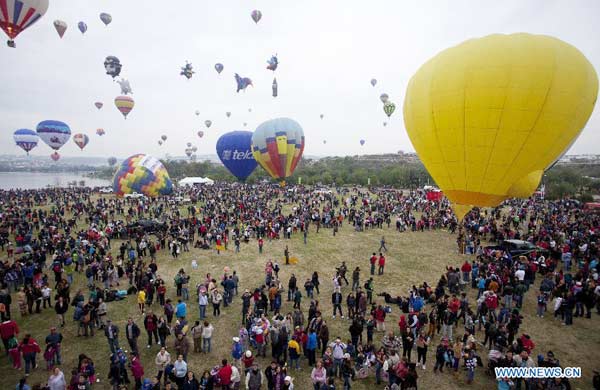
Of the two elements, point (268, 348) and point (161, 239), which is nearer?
point (268, 348)

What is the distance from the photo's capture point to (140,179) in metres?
28.6

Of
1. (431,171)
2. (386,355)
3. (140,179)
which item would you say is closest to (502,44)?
(431,171)

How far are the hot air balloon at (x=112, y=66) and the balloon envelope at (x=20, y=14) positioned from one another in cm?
1479

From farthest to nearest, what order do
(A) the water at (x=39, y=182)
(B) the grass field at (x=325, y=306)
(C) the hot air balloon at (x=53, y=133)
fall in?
(A) the water at (x=39, y=182), (C) the hot air balloon at (x=53, y=133), (B) the grass field at (x=325, y=306)

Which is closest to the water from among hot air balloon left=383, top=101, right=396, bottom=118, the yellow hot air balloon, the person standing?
hot air balloon left=383, top=101, right=396, bottom=118

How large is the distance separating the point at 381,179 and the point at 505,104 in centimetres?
5420

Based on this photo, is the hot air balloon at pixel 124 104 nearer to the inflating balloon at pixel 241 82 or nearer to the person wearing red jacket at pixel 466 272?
the inflating balloon at pixel 241 82

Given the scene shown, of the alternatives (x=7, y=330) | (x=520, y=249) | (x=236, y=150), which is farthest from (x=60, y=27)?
(x=520, y=249)

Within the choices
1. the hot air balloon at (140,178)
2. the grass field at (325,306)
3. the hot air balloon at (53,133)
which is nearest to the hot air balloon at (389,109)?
the grass field at (325,306)

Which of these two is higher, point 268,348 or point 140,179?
point 140,179

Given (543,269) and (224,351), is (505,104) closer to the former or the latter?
(543,269)

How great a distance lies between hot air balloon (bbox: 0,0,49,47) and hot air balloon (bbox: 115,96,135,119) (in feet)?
63.3

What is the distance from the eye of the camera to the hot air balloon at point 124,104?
3578 cm

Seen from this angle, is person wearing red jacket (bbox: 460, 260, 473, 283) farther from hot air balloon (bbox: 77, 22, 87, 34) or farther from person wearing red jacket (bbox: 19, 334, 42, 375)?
hot air balloon (bbox: 77, 22, 87, 34)
